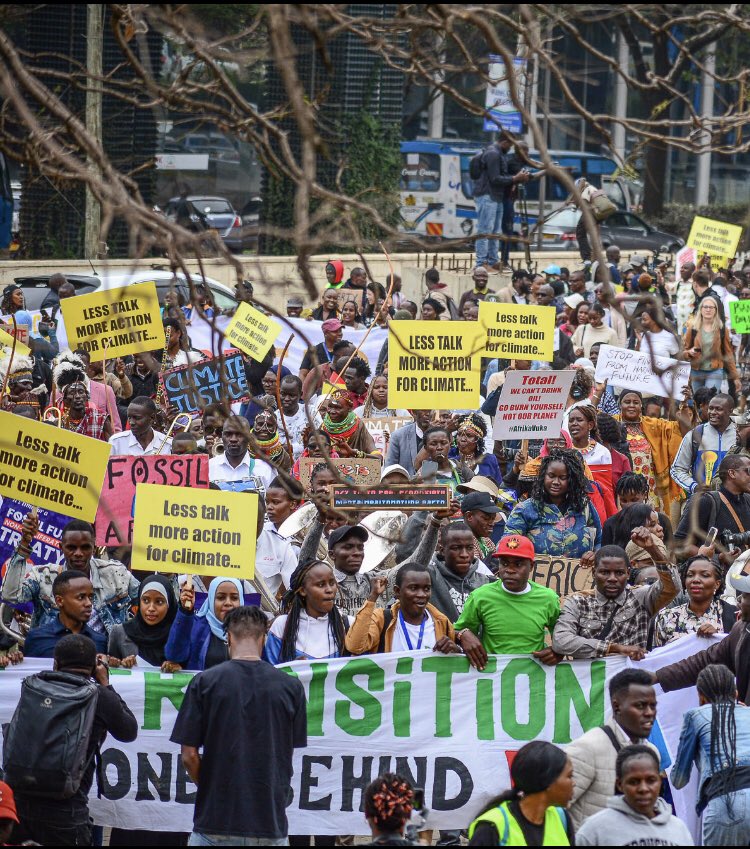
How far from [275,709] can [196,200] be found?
2568 centimetres

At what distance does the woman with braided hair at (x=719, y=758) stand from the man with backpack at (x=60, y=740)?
2.27m

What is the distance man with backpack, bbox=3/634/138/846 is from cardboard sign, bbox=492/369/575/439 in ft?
15.5

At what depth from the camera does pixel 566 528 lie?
8.54m

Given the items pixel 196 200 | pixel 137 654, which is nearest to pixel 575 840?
pixel 137 654

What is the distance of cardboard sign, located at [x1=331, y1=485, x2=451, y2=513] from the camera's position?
7.34 meters

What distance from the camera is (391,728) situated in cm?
730

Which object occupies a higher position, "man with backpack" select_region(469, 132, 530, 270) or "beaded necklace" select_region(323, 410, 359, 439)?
"man with backpack" select_region(469, 132, 530, 270)

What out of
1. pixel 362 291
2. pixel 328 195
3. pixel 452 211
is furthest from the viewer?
pixel 452 211

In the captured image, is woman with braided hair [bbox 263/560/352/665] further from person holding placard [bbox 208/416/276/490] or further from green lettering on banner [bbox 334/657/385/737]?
person holding placard [bbox 208/416/276/490]

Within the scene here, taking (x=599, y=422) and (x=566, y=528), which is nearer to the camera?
(x=566, y=528)

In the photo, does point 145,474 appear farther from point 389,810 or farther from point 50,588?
point 389,810

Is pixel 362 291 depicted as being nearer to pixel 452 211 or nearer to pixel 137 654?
pixel 137 654

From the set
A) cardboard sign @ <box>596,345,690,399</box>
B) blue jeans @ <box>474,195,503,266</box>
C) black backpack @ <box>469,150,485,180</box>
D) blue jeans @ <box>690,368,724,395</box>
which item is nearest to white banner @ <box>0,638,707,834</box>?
cardboard sign @ <box>596,345,690,399</box>

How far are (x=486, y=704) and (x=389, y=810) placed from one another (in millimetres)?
2193
